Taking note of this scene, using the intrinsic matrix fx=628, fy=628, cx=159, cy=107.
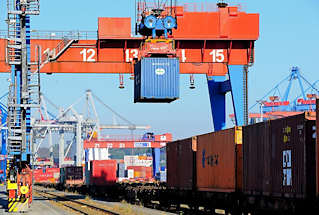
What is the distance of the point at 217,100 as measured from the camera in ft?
134

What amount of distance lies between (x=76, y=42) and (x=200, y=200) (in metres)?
12.4

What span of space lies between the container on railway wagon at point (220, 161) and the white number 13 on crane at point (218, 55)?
841 centimetres

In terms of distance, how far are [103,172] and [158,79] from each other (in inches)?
1013

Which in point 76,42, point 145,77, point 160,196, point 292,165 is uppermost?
point 76,42

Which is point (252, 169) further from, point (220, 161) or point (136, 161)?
point (136, 161)

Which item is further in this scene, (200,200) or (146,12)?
(146,12)

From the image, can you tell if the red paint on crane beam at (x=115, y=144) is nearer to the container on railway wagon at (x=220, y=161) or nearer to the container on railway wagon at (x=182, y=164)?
the container on railway wagon at (x=182, y=164)

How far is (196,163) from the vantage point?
94.8ft

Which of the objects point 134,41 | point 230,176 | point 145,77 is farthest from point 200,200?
point 134,41

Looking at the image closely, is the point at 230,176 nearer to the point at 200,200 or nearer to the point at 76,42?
the point at 200,200

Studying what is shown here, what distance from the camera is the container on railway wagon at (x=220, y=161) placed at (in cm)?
2306

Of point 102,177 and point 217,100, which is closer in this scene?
point 217,100

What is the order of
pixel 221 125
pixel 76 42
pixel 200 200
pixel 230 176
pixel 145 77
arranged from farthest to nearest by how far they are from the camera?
pixel 221 125, pixel 76 42, pixel 145 77, pixel 200 200, pixel 230 176

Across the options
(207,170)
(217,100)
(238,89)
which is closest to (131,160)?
(217,100)
